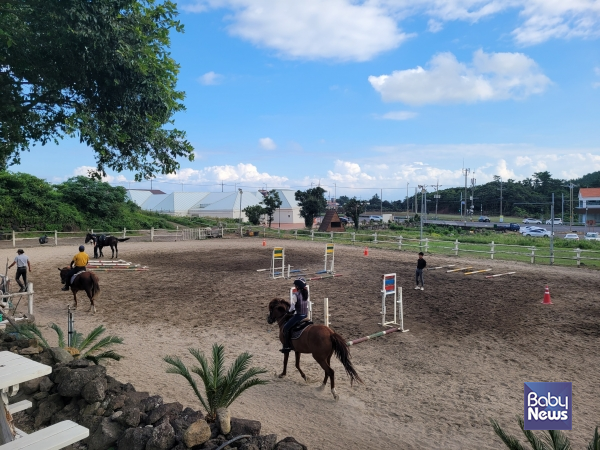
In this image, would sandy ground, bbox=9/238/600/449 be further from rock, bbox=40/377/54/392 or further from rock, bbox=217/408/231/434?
rock, bbox=40/377/54/392

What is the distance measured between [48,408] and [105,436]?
148cm

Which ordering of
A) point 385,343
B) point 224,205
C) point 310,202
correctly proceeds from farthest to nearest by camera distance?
1. point 224,205
2. point 310,202
3. point 385,343

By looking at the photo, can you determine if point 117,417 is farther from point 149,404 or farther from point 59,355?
point 59,355

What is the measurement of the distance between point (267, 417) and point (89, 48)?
7.72 metres

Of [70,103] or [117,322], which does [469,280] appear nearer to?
[117,322]

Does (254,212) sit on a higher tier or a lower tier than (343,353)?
higher

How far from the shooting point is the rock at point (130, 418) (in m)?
4.51

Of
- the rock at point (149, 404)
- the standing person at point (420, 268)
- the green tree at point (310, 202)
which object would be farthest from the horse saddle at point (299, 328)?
the green tree at point (310, 202)

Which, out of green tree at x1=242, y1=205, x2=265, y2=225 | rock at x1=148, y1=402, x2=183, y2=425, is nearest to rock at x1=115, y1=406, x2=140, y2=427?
rock at x1=148, y1=402, x2=183, y2=425

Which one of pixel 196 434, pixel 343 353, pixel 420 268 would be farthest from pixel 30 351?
pixel 420 268

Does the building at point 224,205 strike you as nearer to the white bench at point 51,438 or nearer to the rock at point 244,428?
the rock at point 244,428

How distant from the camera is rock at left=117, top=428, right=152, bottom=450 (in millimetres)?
4176

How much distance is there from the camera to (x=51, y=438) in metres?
3.52

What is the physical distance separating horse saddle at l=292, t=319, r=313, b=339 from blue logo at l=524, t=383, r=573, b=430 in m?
3.55
